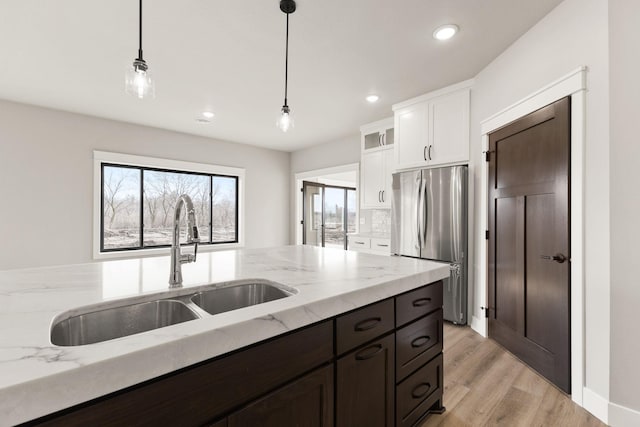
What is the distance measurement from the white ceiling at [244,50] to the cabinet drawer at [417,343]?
2.10 m

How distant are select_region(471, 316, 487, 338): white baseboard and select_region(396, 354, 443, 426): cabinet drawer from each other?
1453mm

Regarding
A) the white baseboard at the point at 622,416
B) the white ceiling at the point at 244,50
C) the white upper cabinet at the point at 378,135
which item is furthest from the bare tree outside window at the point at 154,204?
the white baseboard at the point at 622,416

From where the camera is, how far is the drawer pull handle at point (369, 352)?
1.24m

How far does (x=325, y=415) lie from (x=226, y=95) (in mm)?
3456

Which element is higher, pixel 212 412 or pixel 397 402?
pixel 212 412

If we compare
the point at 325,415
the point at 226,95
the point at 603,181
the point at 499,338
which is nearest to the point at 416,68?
the point at 603,181

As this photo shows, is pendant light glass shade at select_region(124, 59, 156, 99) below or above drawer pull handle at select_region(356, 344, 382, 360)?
above

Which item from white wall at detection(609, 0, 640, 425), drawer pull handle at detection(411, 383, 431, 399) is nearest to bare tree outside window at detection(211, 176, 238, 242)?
drawer pull handle at detection(411, 383, 431, 399)

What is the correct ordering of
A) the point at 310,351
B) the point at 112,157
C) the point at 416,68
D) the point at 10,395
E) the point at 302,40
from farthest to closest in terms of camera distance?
the point at 112,157
the point at 416,68
the point at 302,40
the point at 310,351
the point at 10,395

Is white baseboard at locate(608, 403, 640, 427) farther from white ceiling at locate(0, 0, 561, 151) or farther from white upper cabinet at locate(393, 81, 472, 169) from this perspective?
white ceiling at locate(0, 0, 561, 151)

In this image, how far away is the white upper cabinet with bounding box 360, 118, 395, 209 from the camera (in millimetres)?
4406

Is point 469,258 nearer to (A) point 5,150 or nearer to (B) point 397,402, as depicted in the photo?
(B) point 397,402

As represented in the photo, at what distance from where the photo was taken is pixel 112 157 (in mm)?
4289

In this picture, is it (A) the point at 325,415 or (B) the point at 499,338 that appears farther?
(B) the point at 499,338
